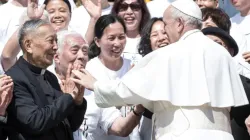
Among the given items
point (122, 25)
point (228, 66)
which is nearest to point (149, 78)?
point (228, 66)

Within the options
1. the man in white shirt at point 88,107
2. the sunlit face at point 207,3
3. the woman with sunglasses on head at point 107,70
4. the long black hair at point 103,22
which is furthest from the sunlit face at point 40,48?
the sunlit face at point 207,3

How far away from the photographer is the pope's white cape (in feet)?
21.1

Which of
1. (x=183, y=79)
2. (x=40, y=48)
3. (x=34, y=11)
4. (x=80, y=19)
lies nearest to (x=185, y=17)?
(x=183, y=79)

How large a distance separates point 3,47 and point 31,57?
6.48 feet

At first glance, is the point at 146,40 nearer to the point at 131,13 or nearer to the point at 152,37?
the point at 152,37

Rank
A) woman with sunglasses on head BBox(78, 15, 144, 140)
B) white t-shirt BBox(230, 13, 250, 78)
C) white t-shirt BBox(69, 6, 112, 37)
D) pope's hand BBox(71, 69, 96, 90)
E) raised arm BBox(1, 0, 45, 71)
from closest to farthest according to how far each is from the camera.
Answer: pope's hand BBox(71, 69, 96, 90) < woman with sunglasses on head BBox(78, 15, 144, 140) < raised arm BBox(1, 0, 45, 71) < white t-shirt BBox(230, 13, 250, 78) < white t-shirt BBox(69, 6, 112, 37)

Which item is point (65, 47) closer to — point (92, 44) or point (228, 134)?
point (92, 44)

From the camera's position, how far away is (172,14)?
22.0 feet

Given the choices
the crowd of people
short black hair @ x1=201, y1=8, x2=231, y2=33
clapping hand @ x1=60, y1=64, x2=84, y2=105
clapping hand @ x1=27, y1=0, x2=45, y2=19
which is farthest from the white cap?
clapping hand @ x1=27, y1=0, x2=45, y2=19

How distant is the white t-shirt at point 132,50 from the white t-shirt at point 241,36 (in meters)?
1.09

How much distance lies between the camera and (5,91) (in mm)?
6203

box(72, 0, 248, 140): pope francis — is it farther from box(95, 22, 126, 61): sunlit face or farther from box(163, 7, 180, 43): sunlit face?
box(95, 22, 126, 61): sunlit face

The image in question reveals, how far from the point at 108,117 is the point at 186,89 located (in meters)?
1.52

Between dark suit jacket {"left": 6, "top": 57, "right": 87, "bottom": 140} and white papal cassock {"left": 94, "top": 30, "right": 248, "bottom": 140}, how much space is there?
441 millimetres
